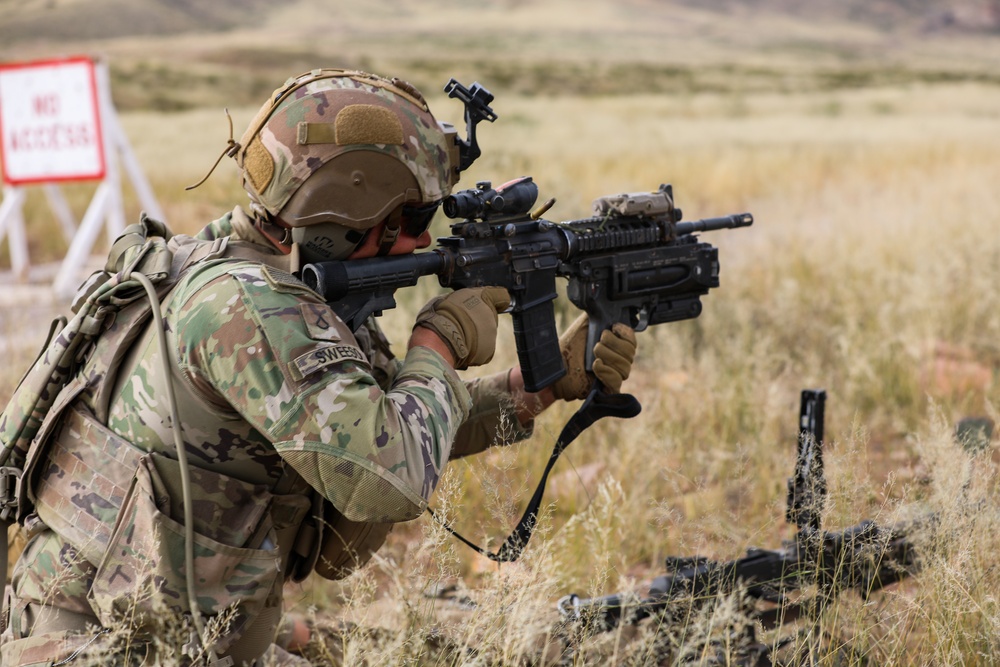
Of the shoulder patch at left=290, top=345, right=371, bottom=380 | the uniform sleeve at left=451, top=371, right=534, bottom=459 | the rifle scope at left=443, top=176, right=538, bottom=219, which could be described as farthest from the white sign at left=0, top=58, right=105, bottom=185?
the shoulder patch at left=290, top=345, right=371, bottom=380

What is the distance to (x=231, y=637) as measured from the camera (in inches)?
94.3

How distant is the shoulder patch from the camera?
81.1 inches

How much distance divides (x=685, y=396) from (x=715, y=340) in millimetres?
1254

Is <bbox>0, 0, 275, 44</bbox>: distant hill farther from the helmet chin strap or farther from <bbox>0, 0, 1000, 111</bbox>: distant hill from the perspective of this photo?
the helmet chin strap

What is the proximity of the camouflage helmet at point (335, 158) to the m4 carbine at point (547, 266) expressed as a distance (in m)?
0.12

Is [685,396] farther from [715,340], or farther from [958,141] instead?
[958,141]

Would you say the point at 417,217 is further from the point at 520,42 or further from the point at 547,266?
the point at 520,42

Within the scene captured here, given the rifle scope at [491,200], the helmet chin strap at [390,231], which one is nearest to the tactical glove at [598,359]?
the rifle scope at [491,200]

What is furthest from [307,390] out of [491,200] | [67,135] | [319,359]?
[67,135]

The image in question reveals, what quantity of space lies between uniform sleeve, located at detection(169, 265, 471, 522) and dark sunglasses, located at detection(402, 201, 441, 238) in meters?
0.48

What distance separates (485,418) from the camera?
3.11 m

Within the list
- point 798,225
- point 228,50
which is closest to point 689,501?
point 798,225

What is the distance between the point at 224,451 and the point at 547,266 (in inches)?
46.3

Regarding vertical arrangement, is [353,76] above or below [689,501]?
above
